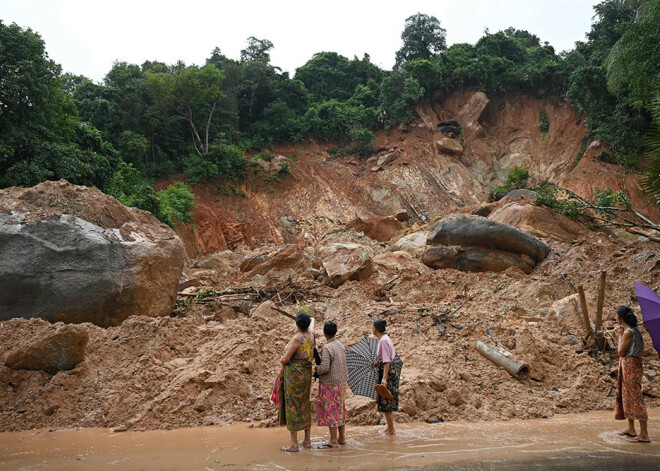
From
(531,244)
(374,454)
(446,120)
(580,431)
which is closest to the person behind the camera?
(374,454)

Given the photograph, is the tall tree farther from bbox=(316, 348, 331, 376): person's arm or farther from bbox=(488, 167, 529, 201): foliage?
bbox=(316, 348, 331, 376): person's arm

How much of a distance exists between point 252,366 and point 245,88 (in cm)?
2754

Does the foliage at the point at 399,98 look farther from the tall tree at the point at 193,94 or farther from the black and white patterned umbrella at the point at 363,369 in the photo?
the black and white patterned umbrella at the point at 363,369

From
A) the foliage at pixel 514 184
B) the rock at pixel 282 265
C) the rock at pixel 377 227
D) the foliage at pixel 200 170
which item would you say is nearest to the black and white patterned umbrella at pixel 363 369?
the rock at pixel 282 265

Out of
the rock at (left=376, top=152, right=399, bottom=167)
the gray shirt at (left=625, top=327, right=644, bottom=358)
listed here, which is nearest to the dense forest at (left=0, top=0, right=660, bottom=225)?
the rock at (left=376, top=152, right=399, bottom=167)

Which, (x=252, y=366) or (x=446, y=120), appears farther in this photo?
(x=446, y=120)

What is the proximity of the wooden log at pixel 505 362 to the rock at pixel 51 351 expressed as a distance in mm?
5370

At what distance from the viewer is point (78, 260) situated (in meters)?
7.24

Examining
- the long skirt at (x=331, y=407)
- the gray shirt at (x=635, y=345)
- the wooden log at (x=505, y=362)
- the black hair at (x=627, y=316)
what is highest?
the black hair at (x=627, y=316)

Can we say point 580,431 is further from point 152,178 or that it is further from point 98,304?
point 152,178

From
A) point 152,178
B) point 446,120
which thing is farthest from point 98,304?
point 446,120

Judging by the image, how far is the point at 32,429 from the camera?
5012mm

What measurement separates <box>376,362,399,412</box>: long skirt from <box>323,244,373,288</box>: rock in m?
6.06

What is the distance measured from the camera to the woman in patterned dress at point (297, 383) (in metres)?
4.02
